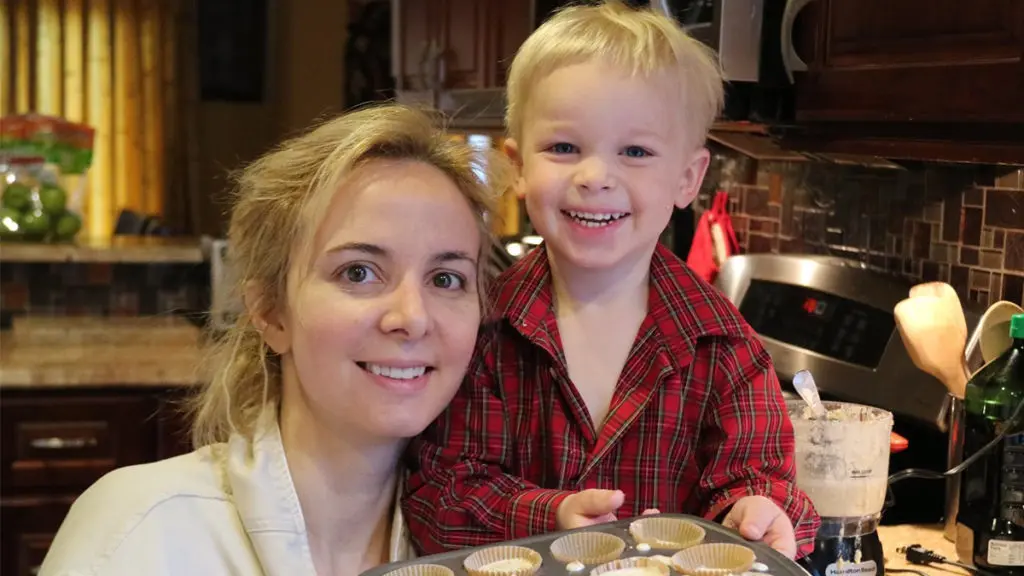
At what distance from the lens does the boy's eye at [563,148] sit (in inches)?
43.2

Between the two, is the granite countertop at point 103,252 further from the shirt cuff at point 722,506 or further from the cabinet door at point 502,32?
the shirt cuff at point 722,506

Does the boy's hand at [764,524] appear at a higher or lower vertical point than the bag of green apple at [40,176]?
lower

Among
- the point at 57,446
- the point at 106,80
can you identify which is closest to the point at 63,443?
the point at 57,446

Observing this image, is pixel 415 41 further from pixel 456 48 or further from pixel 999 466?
pixel 999 466

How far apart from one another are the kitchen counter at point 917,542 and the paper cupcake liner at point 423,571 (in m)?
0.65

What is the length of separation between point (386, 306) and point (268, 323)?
0.61ft

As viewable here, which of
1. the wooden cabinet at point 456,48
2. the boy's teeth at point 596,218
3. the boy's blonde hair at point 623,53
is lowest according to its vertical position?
the boy's teeth at point 596,218

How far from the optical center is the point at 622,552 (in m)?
0.87

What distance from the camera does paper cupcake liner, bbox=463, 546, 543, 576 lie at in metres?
0.82

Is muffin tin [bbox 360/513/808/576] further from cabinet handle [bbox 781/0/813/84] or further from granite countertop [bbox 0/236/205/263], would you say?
granite countertop [bbox 0/236/205/263]

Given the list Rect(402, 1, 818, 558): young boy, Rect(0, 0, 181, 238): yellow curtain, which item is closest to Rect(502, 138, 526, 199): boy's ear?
Rect(402, 1, 818, 558): young boy

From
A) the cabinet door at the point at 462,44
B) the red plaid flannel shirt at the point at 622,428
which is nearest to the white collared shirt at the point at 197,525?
the red plaid flannel shirt at the point at 622,428

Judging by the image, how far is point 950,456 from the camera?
1.33m

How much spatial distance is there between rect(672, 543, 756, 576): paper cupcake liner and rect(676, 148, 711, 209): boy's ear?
1.36 ft
